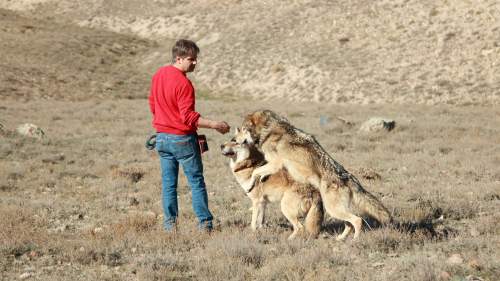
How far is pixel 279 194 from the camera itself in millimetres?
7621

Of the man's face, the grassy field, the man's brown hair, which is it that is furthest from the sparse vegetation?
the man's brown hair

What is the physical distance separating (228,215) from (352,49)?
28723 millimetres

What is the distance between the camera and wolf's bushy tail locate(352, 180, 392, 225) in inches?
282

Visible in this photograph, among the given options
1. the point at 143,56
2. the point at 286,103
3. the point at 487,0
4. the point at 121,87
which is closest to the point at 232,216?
the point at 286,103

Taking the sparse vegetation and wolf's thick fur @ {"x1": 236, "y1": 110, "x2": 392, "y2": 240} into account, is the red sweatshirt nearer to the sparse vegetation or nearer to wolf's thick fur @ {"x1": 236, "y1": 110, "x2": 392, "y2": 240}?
wolf's thick fur @ {"x1": 236, "y1": 110, "x2": 392, "y2": 240}

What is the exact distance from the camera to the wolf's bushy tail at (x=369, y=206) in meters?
7.16

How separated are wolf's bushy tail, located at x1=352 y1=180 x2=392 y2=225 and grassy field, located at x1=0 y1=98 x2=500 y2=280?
201mm

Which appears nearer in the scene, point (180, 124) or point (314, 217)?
point (180, 124)

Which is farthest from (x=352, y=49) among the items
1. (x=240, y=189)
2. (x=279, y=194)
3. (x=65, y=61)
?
(x=279, y=194)

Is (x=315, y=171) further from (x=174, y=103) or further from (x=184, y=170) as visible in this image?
(x=174, y=103)

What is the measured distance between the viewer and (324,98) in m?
31.0

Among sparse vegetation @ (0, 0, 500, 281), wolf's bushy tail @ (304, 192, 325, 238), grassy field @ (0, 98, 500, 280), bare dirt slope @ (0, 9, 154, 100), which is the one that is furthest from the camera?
bare dirt slope @ (0, 9, 154, 100)

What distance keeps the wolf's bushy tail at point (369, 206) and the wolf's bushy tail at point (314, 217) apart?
459 millimetres

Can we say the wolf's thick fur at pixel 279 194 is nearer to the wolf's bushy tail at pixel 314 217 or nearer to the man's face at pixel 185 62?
the wolf's bushy tail at pixel 314 217
